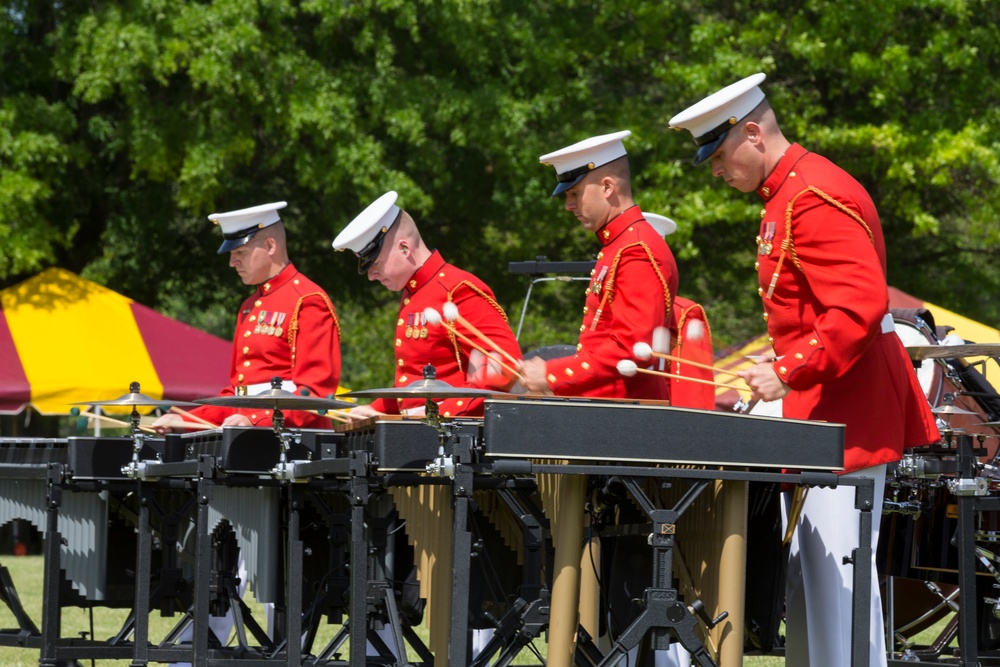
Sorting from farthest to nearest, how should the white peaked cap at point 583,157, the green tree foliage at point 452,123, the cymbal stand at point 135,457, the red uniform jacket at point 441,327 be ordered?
the green tree foliage at point 452,123, the cymbal stand at point 135,457, the red uniform jacket at point 441,327, the white peaked cap at point 583,157

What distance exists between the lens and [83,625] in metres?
10.6

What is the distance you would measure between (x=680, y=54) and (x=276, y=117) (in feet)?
17.5

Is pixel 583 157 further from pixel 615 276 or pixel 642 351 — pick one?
pixel 642 351

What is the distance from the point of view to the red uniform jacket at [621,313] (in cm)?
505

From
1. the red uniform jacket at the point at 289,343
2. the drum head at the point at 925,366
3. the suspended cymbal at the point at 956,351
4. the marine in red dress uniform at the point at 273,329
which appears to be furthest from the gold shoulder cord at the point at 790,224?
the drum head at the point at 925,366

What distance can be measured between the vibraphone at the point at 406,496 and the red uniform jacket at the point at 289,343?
0.46 metres

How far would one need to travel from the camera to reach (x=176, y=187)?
18.5m

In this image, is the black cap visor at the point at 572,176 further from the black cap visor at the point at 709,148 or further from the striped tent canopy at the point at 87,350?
the striped tent canopy at the point at 87,350

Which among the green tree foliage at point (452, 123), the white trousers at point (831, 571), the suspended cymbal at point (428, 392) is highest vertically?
the green tree foliage at point (452, 123)

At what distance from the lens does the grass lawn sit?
8914 millimetres

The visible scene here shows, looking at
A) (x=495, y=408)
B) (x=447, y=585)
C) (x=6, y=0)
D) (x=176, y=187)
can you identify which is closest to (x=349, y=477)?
(x=447, y=585)

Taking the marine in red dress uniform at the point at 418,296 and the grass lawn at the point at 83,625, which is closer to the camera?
the marine in red dress uniform at the point at 418,296

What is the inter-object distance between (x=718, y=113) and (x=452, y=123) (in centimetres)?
1272

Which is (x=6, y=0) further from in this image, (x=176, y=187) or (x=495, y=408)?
(x=495, y=408)
